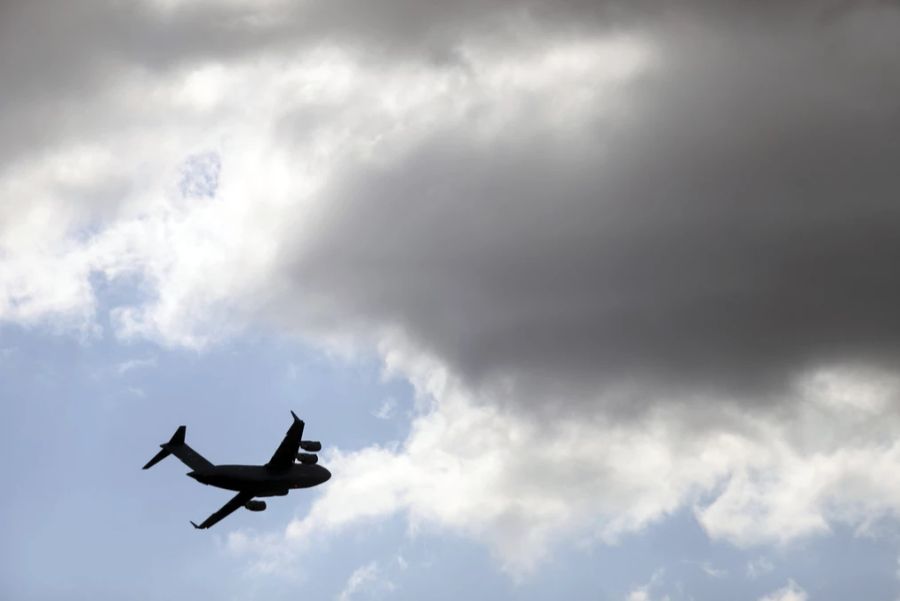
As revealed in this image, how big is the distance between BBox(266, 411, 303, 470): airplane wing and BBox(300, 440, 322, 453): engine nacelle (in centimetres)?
208

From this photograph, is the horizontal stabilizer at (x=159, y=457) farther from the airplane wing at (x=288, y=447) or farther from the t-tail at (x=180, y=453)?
the airplane wing at (x=288, y=447)

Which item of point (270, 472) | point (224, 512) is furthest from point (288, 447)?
point (224, 512)

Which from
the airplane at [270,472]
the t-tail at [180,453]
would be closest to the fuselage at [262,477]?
the airplane at [270,472]

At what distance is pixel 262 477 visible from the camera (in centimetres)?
16762

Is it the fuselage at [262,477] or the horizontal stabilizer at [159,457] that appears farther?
the horizontal stabilizer at [159,457]

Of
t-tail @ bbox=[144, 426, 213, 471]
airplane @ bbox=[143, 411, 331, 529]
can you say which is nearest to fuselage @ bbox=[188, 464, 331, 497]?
airplane @ bbox=[143, 411, 331, 529]

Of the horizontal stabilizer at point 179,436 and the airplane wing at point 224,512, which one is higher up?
the horizontal stabilizer at point 179,436

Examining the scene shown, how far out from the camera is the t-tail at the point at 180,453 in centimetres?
17625

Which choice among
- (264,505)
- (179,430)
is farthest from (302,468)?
(179,430)

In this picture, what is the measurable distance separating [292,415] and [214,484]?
12.7 meters

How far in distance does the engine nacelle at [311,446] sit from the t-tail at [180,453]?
1275cm

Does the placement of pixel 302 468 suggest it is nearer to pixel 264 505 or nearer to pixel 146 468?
pixel 264 505

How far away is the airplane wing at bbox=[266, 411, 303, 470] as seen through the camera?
168m

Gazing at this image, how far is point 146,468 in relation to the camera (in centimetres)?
17775
